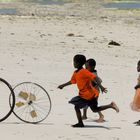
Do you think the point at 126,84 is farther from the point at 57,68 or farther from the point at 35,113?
the point at 35,113

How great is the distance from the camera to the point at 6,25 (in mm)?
29281

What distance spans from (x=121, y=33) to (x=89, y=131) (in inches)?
788

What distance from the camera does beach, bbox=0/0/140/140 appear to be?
328 inches

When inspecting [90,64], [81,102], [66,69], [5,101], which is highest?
[90,64]

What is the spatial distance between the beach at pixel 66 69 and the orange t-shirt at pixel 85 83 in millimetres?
456

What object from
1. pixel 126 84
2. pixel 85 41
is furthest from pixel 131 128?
pixel 85 41

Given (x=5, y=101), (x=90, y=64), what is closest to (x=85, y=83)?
(x=90, y=64)

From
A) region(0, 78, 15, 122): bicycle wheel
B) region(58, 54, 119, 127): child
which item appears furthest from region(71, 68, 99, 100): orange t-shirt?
region(0, 78, 15, 122): bicycle wheel

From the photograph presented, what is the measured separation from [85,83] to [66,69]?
713 cm

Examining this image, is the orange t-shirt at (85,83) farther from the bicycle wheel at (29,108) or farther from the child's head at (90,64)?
the child's head at (90,64)

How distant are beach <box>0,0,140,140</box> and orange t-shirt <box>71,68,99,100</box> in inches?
18.0

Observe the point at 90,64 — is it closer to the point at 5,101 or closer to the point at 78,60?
the point at 78,60

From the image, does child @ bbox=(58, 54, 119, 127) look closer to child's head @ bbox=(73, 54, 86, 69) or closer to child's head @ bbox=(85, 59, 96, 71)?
child's head @ bbox=(73, 54, 86, 69)

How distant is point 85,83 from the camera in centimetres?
863
